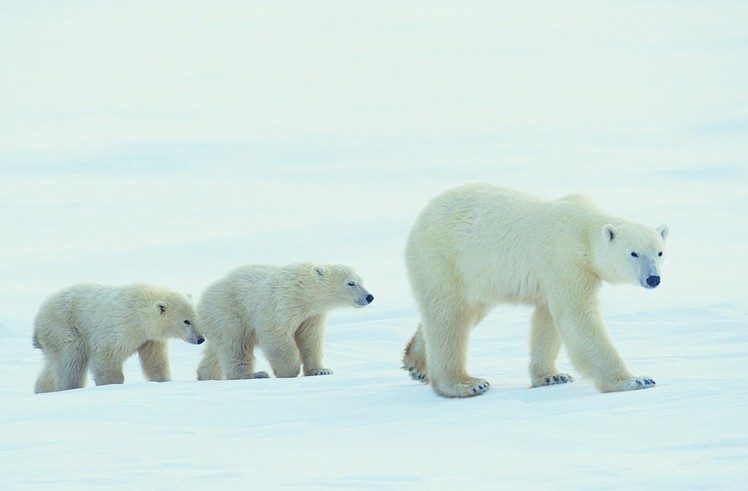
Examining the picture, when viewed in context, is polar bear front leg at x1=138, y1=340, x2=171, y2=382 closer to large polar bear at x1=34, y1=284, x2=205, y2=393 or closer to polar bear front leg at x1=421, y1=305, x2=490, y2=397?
large polar bear at x1=34, y1=284, x2=205, y2=393

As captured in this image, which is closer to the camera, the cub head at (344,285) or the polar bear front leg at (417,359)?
the polar bear front leg at (417,359)

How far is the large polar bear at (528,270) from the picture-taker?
739 centimetres

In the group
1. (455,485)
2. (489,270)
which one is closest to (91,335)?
(489,270)

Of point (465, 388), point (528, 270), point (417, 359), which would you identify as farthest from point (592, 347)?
point (417, 359)

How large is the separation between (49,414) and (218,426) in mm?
1286

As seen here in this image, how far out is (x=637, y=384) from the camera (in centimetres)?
714

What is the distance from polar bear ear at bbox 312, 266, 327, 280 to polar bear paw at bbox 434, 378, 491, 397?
2.82 m

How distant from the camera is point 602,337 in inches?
291

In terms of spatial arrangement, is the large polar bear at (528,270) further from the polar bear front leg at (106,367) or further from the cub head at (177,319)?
the polar bear front leg at (106,367)

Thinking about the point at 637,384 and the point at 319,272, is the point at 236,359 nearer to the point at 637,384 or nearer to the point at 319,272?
the point at 319,272

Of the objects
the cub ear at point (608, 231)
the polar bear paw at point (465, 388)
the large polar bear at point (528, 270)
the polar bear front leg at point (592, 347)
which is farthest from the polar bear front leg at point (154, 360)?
the cub ear at point (608, 231)

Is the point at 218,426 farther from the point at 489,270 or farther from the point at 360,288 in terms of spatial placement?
the point at 360,288

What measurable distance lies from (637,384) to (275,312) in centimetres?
398

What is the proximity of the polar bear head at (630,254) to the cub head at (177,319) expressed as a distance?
465 centimetres
